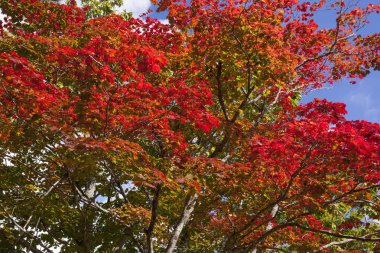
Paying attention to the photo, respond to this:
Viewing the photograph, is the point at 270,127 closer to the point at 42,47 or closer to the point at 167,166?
the point at 167,166

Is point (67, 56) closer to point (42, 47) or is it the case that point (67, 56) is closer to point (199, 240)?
point (42, 47)

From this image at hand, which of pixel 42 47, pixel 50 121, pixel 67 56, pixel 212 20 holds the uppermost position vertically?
pixel 212 20

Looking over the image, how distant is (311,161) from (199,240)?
6.19 meters

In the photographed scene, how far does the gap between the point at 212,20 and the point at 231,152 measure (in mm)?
3456

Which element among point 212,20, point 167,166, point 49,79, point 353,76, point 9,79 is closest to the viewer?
point 9,79

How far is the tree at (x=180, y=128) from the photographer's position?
718cm

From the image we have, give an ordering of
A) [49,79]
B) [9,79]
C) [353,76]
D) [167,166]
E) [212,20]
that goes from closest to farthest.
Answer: [9,79]
[167,166]
[212,20]
[49,79]
[353,76]

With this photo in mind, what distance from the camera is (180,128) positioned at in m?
10.8

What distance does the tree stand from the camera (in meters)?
7.18

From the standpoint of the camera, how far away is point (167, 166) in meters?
8.41

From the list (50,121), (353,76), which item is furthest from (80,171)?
(353,76)

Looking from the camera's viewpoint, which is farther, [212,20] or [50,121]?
[212,20]

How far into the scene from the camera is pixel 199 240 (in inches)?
486

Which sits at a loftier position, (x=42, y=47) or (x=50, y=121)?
(x=42, y=47)
